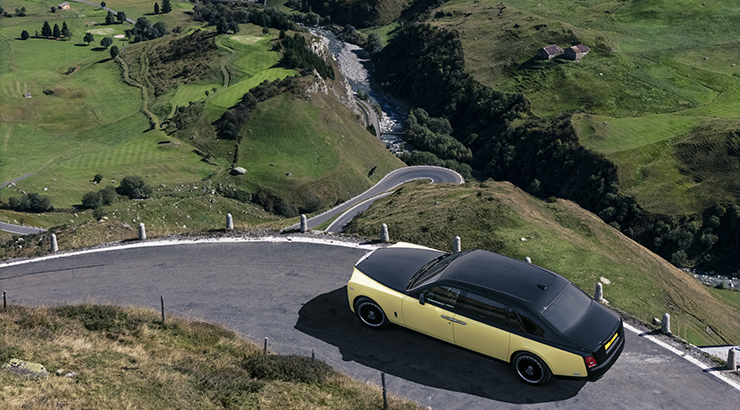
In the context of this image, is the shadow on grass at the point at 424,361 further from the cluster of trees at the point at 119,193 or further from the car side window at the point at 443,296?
the cluster of trees at the point at 119,193

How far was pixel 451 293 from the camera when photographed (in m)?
15.6

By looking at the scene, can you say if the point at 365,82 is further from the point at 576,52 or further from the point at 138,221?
the point at 138,221

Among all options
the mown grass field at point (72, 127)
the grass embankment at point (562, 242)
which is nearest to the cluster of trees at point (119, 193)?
the mown grass field at point (72, 127)

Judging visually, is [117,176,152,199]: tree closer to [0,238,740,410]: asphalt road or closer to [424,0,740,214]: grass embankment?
[0,238,740,410]: asphalt road

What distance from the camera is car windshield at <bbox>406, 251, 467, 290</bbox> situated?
16.3 metres

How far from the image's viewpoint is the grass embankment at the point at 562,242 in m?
29.8

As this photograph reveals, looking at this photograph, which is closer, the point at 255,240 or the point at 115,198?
the point at 255,240

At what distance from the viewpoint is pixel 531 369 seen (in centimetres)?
1498

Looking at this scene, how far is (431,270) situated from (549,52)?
458 ft

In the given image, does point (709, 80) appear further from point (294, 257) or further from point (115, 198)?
point (294, 257)

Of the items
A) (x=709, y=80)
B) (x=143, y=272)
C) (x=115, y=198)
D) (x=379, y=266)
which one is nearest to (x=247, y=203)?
(x=115, y=198)

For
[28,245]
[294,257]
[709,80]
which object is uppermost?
[294,257]

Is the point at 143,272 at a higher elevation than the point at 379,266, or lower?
lower

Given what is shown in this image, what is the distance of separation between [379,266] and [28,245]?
17.9 metres
